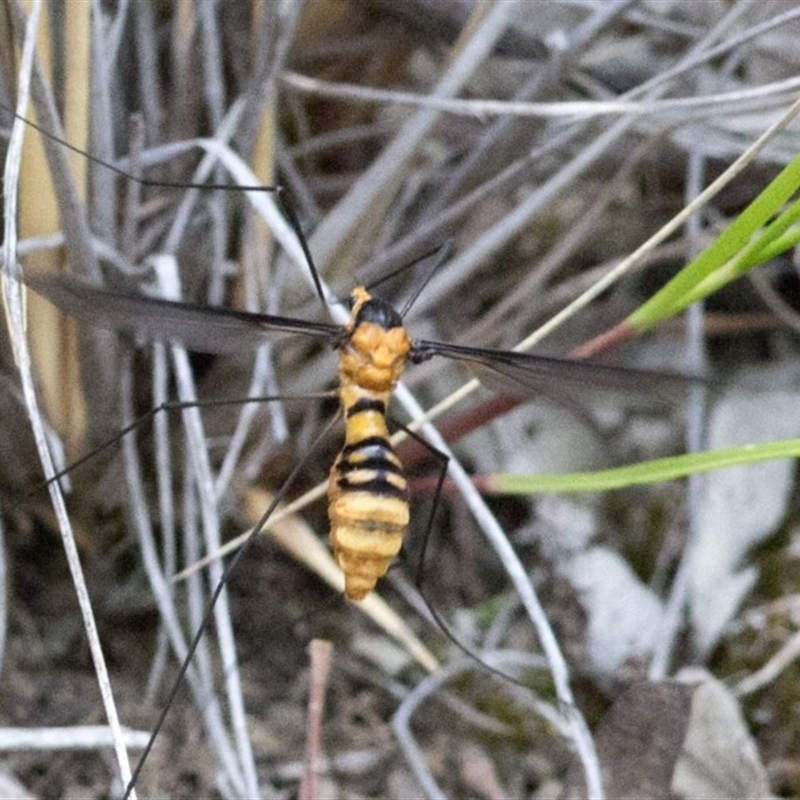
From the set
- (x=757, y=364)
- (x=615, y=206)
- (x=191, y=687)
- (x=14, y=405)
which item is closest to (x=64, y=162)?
(x=14, y=405)

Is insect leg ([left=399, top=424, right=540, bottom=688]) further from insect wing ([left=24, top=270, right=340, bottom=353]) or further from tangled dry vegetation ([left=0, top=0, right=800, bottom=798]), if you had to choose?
insect wing ([left=24, top=270, right=340, bottom=353])

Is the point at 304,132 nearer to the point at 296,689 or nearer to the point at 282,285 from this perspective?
the point at 282,285

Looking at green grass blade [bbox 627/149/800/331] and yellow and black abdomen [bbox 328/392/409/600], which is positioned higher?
green grass blade [bbox 627/149/800/331]

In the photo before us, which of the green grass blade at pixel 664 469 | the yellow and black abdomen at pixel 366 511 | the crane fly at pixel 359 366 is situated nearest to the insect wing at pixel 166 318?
the crane fly at pixel 359 366

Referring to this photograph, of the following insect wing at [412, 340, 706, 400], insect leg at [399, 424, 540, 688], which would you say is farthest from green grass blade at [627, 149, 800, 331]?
insect leg at [399, 424, 540, 688]

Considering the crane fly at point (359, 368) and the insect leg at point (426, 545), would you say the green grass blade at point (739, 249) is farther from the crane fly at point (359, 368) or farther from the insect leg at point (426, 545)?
the insect leg at point (426, 545)

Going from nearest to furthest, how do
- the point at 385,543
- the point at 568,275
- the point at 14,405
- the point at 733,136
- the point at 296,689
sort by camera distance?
the point at 385,543
the point at 14,405
the point at 296,689
the point at 733,136
the point at 568,275
